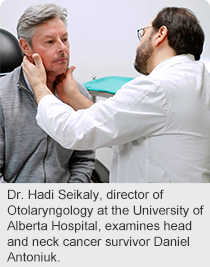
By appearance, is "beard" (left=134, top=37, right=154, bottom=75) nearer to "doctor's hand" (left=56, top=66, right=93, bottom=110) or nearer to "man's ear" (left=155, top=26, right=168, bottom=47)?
"man's ear" (left=155, top=26, right=168, bottom=47)

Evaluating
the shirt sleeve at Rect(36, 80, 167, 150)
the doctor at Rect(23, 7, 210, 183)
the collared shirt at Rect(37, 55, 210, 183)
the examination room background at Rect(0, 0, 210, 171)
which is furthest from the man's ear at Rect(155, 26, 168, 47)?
the examination room background at Rect(0, 0, 210, 171)

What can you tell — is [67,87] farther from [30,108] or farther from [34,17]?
[34,17]

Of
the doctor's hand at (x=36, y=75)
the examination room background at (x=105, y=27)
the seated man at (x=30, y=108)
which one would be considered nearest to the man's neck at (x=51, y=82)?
the seated man at (x=30, y=108)

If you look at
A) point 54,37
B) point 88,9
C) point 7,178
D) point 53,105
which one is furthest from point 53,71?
point 88,9

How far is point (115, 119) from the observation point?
1.02 m

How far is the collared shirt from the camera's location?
1023 millimetres

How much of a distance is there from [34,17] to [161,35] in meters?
0.50

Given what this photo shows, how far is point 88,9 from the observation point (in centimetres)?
273

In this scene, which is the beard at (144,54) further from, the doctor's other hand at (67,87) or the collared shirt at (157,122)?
the doctor's other hand at (67,87)

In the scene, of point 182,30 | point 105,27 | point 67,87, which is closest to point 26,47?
point 67,87

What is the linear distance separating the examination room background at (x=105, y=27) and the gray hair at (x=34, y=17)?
1.44m

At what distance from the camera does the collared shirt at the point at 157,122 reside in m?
1.02

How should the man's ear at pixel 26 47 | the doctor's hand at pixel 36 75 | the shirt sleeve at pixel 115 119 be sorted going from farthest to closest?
the man's ear at pixel 26 47
the doctor's hand at pixel 36 75
the shirt sleeve at pixel 115 119
